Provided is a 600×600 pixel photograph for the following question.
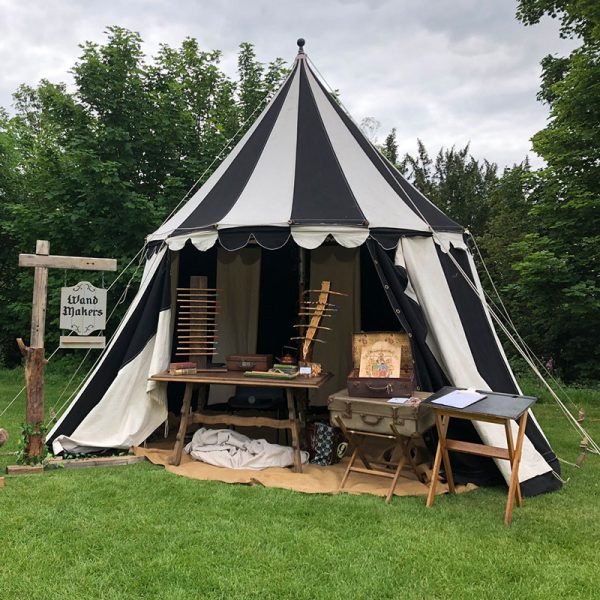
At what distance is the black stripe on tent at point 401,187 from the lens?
4148 millimetres

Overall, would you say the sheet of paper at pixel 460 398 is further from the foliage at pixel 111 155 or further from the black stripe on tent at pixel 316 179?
the foliage at pixel 111 155

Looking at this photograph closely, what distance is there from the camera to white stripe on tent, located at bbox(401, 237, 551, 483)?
3391mm

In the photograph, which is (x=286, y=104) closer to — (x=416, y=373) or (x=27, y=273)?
(x=416, y=373)

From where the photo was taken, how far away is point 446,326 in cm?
362

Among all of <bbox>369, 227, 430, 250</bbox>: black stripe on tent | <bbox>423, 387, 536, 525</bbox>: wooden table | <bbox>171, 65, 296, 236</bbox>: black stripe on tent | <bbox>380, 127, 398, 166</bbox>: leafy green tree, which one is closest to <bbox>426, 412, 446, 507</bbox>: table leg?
<bbox>423, 387, 536, 525</bbox>: wooden table

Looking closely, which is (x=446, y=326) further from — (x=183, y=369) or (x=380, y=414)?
(x=183, y=369)


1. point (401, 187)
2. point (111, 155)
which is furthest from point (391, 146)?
point (401, 187)

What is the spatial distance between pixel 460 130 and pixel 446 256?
41.3 ft

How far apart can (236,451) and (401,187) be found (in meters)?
2.51

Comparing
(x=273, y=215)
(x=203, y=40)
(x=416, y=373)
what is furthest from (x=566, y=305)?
(x=203, y=40)

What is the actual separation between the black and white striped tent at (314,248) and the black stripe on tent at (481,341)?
1 cm

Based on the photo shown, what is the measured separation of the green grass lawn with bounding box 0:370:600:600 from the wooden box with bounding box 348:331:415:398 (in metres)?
0.65

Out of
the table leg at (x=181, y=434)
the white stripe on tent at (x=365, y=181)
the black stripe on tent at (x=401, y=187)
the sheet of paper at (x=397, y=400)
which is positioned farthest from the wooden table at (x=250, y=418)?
the black stripe on tent at (x=401, y=187)

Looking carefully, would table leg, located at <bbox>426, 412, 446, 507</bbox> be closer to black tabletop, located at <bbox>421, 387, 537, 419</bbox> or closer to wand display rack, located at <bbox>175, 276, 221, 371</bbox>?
black tabletop, located at <bbox>421, 387, 537, 419</bbox>
